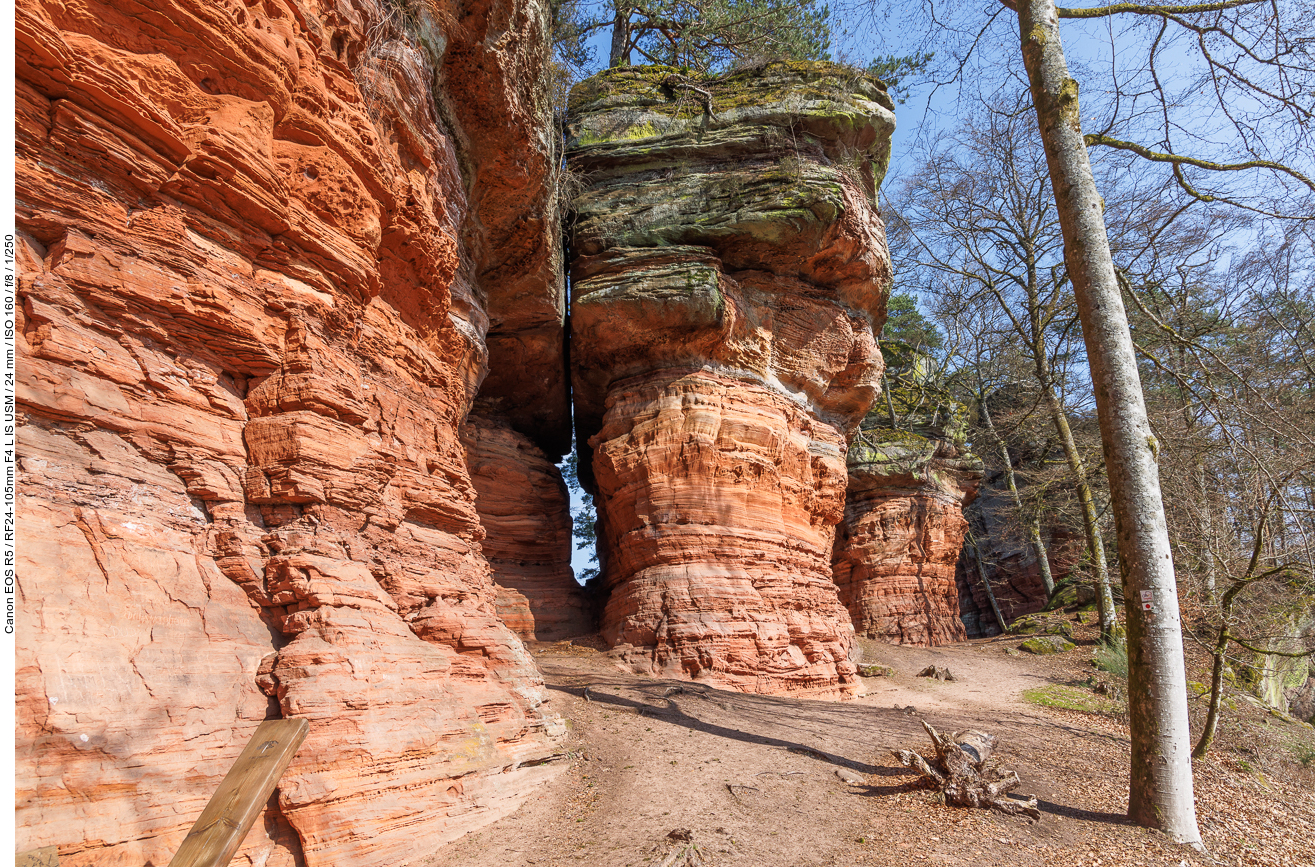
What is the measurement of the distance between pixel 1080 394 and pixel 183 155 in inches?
843

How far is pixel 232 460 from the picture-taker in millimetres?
4840

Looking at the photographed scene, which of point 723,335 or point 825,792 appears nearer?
point 825,792

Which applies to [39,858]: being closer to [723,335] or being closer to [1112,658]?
[723,335]

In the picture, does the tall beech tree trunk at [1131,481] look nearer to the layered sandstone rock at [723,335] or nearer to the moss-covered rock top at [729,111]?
the layered sandstone rock at [723,335]

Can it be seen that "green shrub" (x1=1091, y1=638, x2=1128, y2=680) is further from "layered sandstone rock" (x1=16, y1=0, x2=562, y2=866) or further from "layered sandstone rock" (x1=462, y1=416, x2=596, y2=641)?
"layered sandstone rock" (x1=16, y1=0, x2=562, y2=866)

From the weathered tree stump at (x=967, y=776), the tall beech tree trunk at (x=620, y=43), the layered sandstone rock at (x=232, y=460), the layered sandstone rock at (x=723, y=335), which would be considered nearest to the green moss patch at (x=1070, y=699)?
the layered sandstone rock at (x=723, y=335)

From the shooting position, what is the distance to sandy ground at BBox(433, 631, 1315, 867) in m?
5.19

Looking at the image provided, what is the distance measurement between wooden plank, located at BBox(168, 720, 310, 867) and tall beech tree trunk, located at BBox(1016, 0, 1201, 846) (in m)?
6.75

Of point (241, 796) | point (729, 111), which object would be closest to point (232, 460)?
point (241, 796)

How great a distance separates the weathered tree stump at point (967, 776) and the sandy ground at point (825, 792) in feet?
0.43

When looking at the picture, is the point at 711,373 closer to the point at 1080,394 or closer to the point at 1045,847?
the point at 1045,847

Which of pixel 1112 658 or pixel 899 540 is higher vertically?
pixel 899 540

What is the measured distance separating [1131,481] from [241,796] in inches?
294

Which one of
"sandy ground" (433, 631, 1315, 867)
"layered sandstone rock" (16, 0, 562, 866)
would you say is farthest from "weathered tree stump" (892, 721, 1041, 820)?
"layered sandstone rock" (16, 0, 562, 866)
